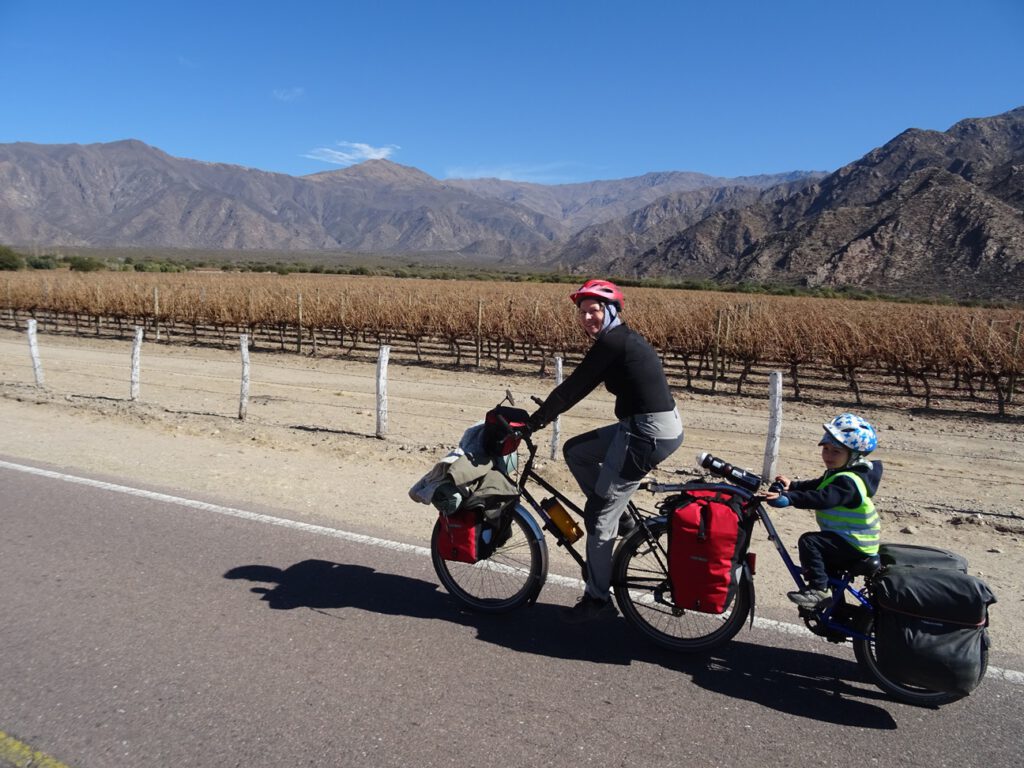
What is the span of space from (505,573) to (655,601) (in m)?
0.88

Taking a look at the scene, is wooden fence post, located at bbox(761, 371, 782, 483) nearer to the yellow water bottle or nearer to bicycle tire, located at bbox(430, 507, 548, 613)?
the yellow water bottle

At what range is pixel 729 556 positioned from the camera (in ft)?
11.4

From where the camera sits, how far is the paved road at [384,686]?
2.85 metres

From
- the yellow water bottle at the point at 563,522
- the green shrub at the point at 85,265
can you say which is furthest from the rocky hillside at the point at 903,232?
the green shrub at the point at 85,265

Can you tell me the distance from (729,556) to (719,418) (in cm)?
1057

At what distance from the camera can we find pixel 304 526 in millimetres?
5363

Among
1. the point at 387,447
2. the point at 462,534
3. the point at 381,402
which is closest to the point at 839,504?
the point at 462,534

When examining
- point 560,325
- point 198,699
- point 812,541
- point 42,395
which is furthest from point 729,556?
point 560,325

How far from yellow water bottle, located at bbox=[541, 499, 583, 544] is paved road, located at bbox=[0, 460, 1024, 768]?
50cm

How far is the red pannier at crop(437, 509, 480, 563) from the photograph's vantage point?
3.96 meters

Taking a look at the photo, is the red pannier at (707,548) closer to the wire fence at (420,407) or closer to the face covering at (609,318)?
the face covering at (609,318)

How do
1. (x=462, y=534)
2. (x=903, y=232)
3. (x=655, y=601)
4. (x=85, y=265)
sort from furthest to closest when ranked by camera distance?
(x=903, y=232) < (x=85, y=265) < (x=462, y=534) < (x=655, y=601)

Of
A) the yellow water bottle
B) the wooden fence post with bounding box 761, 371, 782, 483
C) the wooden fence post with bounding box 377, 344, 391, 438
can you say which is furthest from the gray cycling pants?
the wooden fence post with bounding box 377, 344, 391, 438

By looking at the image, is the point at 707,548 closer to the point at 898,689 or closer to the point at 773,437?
the point at 898,689
